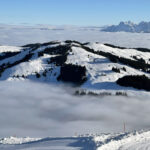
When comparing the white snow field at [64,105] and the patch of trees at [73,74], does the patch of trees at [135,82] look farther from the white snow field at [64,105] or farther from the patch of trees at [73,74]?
the patch of trees at [73,74]

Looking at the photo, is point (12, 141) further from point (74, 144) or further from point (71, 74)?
point (71, 74)

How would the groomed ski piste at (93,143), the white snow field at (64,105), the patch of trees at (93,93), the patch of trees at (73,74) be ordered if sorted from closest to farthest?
the groomed ski piste at (93,143)
the white snow field at (64,105)
the patch of trees at (93,93)
the patch of trees at (73,74)

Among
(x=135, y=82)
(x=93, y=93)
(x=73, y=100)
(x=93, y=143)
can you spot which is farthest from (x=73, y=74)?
(x=93, y=143)

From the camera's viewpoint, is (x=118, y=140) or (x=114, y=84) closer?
(x=118, y=140)

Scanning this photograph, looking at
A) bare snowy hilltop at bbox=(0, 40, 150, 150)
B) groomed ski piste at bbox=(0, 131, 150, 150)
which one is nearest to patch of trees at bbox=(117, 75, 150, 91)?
bare snowy hilltop at bbox=(0, 40, 150, 150)

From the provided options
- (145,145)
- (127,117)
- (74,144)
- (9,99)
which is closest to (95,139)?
(74,144)

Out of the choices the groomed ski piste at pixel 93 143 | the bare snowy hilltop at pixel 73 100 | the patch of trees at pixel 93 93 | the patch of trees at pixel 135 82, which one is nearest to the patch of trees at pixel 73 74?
the bare snowy hilltop at pixel 73 100

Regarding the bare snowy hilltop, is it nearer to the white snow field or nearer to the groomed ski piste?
the white snow field
